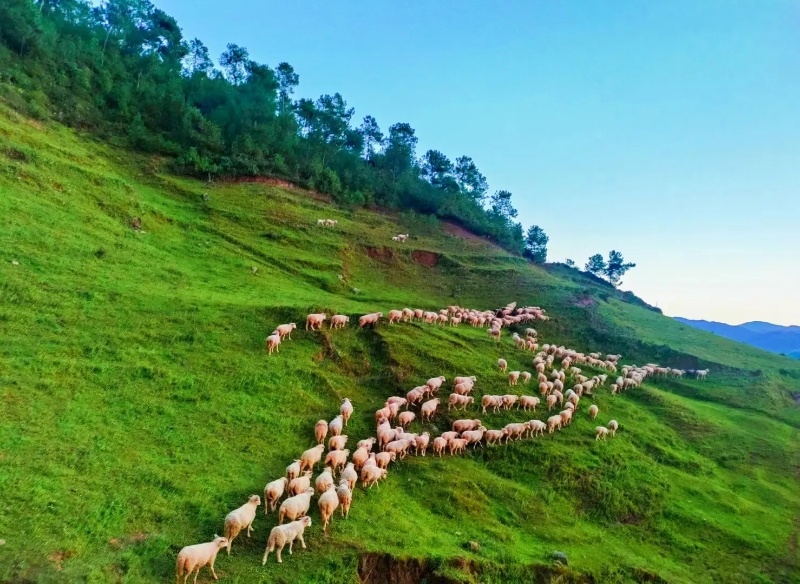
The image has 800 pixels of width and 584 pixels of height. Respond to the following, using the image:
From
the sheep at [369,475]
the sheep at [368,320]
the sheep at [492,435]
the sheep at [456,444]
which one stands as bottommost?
the sheep at [369,475]

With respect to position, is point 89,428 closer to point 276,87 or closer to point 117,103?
point 117,103

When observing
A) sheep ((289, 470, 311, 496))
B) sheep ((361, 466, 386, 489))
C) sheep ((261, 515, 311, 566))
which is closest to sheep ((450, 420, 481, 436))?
sheep ((361, 466, 386, 489))

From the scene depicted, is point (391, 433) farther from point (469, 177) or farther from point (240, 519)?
point (469, 177)

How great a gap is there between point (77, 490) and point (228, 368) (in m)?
7.64

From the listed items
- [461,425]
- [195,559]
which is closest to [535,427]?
[461,425]

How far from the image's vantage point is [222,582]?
944 centimetres

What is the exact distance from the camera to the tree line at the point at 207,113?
5131cm

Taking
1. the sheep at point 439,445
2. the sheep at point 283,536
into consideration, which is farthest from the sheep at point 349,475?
the sheep at point 439,445

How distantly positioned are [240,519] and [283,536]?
0.92 m

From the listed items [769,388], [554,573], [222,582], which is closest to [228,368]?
[222,582]

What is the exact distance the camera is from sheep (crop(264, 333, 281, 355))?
19953mm

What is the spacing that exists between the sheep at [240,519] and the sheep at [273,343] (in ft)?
29.9

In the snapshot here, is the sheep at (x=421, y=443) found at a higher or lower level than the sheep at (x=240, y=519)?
higher

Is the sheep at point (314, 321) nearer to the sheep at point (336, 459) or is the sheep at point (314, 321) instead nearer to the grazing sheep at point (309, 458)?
the sheep at point (336, 459)
